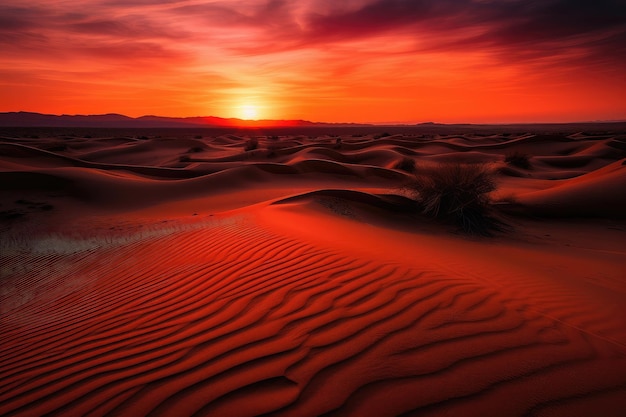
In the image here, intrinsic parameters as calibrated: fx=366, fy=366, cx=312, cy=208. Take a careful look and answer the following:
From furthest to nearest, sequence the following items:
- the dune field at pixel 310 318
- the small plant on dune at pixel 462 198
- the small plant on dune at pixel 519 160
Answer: the small plant on dune at pixel 519 160 < the small plant on dune at pixel 462 198 < the dune field at pixel 310 318

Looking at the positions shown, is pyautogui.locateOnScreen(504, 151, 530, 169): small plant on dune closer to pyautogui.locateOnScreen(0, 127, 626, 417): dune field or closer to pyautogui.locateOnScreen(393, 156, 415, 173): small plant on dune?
pyautogui.locateOnScreen(393, 156, 415, 173): small plant on dune

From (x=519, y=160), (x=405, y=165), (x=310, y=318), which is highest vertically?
(x=519, y=160)

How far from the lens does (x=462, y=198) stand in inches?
297

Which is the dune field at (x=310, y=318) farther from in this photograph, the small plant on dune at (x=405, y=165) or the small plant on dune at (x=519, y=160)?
the small plant on dune at (x=519, y=160)

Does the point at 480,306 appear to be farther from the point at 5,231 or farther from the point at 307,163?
the point at 307,163

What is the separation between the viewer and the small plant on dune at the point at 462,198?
7.29 m

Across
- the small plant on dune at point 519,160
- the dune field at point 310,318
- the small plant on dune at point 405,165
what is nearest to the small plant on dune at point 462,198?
the dune field at point 310,318

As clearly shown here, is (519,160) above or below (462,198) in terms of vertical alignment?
above

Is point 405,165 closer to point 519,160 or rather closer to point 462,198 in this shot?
point 519,160

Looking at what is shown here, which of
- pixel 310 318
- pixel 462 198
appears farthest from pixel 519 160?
pixel 310 318

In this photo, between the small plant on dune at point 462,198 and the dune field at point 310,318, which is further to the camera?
the small plant on dune at point 462,198

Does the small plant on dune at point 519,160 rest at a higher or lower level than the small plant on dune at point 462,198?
higher

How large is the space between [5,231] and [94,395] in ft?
24.2

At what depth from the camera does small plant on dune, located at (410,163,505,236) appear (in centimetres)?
729
